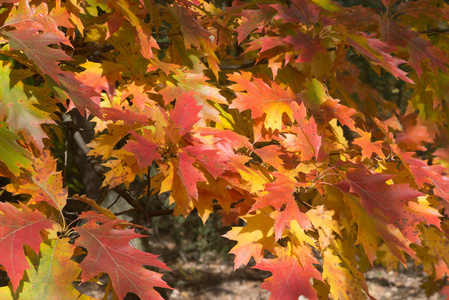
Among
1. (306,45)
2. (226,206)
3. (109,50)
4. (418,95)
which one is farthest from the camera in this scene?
(418,95)

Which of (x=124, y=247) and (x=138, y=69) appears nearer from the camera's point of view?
(x=124, y=247)

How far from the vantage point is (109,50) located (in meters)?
1.68

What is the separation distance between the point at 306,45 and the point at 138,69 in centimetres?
58

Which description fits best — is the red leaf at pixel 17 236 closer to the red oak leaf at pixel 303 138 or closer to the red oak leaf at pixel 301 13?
the red oak leaf at pixel 303 138

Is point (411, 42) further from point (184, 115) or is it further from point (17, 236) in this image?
point (17, 236)

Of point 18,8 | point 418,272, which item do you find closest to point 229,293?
point 418,272

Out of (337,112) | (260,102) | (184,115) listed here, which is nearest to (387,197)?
(337,112)

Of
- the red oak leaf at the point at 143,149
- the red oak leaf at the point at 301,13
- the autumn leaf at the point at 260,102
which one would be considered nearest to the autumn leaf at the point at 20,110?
the red oak leaf at the point at 143,149

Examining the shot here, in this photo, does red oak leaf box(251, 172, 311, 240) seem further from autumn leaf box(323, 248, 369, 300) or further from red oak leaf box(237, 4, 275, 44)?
red oak leaf box(237, 4, 275, 44)

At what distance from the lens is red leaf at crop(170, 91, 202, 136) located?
1.13 m

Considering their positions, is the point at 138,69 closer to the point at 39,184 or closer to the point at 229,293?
the point at 39,184

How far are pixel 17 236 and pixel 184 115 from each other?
51 centimetres

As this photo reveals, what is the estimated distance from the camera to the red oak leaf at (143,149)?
104cm

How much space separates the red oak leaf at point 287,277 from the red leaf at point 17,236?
0.58m
